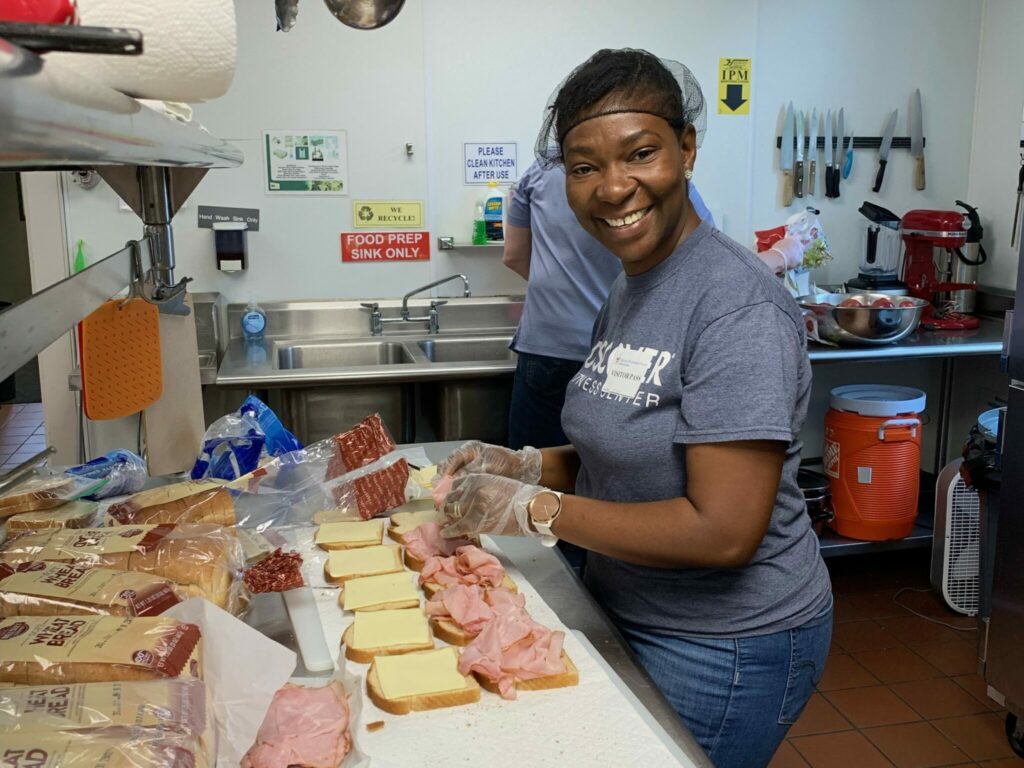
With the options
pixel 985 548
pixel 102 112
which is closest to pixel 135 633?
pixel 102 112

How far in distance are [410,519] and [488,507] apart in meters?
0.31

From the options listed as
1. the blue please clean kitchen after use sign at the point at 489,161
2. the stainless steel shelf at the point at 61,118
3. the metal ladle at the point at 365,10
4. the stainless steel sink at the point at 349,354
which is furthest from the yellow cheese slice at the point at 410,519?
the blue please clean kitchen after use sign at the point at 489,161

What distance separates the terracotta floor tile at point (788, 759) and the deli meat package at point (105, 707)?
2003mm

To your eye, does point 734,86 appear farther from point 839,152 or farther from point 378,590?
point 378,590

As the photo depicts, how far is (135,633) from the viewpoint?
1.03 metres

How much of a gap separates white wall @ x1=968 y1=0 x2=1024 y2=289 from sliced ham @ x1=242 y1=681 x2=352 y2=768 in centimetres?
378

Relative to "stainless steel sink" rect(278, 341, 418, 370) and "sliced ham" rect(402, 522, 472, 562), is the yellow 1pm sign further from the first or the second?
"sliced ham" rect(402, 522, 472, 562)

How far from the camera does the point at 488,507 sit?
1512 mm

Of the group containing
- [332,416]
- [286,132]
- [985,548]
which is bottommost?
[985,548]

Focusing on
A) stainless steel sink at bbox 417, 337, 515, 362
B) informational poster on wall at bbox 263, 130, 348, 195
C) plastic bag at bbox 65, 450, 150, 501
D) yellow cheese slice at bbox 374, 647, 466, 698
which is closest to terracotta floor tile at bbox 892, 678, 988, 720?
stainless steel sink at bbox 417, 337, 515, 362

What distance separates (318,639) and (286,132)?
8.92 feet

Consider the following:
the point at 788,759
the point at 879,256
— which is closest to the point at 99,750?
the point at 788,759

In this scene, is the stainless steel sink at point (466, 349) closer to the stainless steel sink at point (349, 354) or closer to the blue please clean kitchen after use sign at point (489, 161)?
the stainless steel sink at point (349, 354)

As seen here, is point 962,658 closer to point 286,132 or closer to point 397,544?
point 397,544
